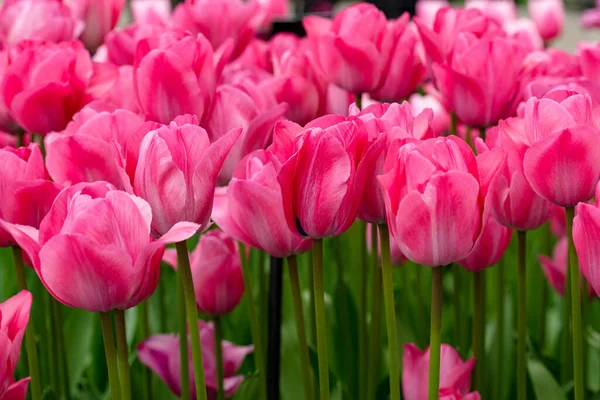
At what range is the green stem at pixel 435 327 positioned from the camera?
590mm

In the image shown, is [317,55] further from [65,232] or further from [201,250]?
[65,232]

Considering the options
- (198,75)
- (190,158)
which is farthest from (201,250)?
(190,158)

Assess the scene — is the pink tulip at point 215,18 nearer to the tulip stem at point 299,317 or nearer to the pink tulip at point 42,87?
the pink tulip at point 42,87

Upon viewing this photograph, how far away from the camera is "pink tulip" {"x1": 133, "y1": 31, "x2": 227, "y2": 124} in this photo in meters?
0.75

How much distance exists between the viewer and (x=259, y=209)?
0.63 metres

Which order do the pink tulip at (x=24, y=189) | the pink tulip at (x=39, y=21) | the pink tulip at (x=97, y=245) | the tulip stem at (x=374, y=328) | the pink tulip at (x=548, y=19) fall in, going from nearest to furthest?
the pink tulip at (x=97, y=245), the pink tulip at (x=24, y=189), the tulip stem at (x=374, y=328), the pink tulip at (x=39, y=21), the pink tulip at (x=548, y=19)

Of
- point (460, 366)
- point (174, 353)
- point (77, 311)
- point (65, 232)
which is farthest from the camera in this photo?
point (77, 311)

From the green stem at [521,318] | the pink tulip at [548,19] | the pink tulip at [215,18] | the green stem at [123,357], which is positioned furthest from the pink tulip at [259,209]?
the pink tulip at [548,19]

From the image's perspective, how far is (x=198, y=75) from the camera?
78 cm

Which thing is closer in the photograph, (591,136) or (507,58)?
(591,136)

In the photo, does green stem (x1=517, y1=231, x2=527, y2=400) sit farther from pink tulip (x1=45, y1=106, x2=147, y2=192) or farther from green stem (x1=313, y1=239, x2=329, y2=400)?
pink tulip (x1=45, y1=106, x2=147, y2=192)

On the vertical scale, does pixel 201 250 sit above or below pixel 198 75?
below

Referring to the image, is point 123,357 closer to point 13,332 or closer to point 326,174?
point 13,332

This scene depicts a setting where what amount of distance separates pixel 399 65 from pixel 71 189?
475mm
